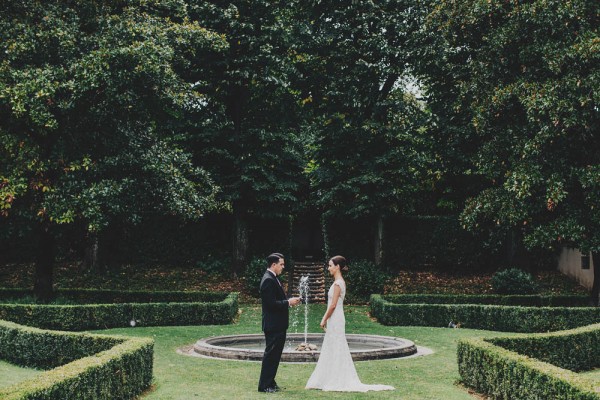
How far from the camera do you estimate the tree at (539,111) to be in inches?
801

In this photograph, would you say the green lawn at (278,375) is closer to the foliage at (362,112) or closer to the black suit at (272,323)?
the black suit at (272,323)

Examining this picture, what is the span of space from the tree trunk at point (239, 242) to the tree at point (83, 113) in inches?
295

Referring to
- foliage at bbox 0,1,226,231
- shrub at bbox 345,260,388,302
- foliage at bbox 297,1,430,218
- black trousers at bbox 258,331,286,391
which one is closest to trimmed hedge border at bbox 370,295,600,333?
shrub at bbox 345,260,388,302

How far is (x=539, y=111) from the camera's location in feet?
66.8

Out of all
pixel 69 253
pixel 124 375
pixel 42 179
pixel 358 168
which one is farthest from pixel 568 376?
pixel 69 253

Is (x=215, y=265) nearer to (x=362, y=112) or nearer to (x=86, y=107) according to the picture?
(x=362, y=112)

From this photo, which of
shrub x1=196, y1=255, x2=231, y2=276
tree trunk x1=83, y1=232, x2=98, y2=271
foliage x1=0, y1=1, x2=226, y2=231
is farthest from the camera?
→ shrub x1=196, y1=255, x2=231, y2=276

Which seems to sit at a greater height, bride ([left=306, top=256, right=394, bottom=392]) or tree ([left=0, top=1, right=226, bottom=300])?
tree ([left=0, top=1, right=226, bottom=300])

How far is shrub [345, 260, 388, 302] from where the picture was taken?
28438 millimetres

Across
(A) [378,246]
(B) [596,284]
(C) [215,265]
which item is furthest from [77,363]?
(A) [378,246]

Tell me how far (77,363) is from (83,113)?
13245 millimetres

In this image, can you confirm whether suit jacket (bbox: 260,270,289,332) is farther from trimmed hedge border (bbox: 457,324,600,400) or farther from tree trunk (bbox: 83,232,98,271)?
tree trunk (bbox: 83,232,98,271)

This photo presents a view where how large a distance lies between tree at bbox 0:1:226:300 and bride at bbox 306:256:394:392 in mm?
11020

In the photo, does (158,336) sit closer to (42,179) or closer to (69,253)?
(42,179)
